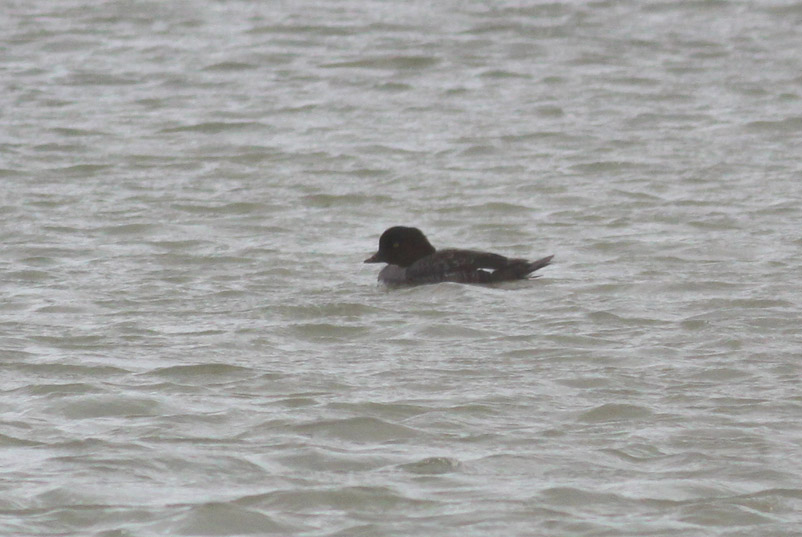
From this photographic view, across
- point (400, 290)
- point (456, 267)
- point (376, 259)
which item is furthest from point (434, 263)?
point (376, 259)

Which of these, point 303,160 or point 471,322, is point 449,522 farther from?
point 303,160

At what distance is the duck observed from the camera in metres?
11.4

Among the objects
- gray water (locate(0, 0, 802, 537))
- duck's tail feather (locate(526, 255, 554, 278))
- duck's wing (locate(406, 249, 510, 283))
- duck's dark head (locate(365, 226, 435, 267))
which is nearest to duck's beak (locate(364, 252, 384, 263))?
duck's dark head (locate(365, 226, 435, 267))

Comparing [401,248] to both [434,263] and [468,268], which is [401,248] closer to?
[434,263]

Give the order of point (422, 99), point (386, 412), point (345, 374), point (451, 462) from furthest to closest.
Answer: point (422, 99), point (345, 374), point (386, 412), point (451, 462)

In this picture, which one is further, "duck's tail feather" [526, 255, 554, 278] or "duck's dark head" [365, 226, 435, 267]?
"duck's dark head" [365, 226, 435, 267]

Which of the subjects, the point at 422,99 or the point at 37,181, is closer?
the point at 37,181

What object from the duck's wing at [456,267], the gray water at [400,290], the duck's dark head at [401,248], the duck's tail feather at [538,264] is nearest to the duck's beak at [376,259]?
the duck's dark head at [401,248]

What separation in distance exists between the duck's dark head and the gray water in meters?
0.19

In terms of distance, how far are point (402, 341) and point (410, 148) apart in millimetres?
6689

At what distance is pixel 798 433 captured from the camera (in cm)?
786

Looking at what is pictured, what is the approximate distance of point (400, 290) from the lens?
11.5m

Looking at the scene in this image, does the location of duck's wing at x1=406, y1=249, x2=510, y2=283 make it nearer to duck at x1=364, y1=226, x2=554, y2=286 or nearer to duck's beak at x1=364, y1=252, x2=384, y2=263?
duck at x1=364, y1=226, x2=554, y2=286

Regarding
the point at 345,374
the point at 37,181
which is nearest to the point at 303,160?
the point at 37,181
